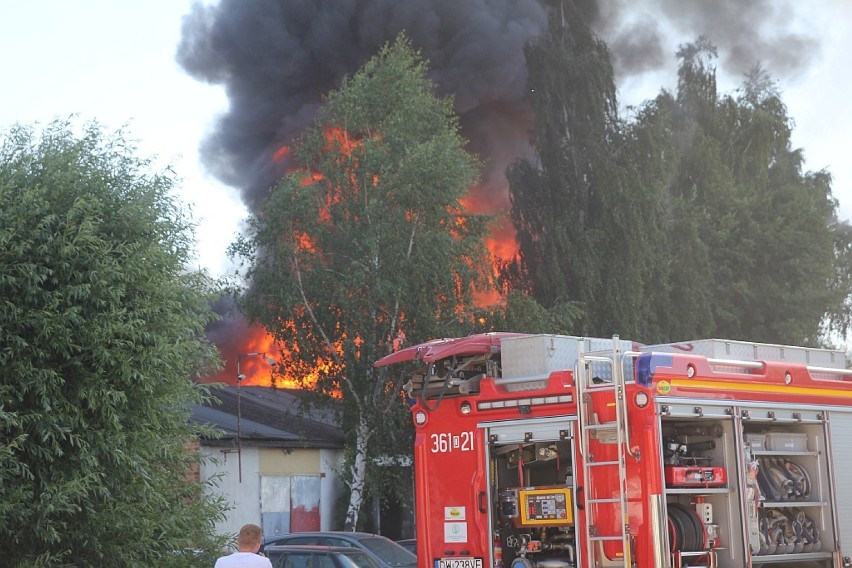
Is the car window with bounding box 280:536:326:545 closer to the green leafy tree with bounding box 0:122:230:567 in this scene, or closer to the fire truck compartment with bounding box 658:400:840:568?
the green leafy tree with bounding box 0:122:230:567

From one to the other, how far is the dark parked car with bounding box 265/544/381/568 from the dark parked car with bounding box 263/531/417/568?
40 cm

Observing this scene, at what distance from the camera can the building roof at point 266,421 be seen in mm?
24453

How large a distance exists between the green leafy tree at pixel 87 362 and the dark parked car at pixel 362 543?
267 centimetres

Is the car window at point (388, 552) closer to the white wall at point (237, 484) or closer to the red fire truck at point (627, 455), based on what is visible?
the red fire truck at point (627, 455)

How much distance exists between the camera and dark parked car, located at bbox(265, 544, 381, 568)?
43.4 ft

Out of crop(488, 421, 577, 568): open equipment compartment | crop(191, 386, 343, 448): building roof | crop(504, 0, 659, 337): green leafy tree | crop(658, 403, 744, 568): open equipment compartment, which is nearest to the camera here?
crop(658, 403, 744, 568): open equipment compartment

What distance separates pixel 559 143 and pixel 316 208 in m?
11.7

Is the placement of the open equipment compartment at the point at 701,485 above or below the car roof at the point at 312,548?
above

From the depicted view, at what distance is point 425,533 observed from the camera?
10.6 meters

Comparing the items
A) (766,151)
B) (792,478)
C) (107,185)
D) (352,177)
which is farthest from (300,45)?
(792,478)

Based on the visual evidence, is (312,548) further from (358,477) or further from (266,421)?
(266,421)

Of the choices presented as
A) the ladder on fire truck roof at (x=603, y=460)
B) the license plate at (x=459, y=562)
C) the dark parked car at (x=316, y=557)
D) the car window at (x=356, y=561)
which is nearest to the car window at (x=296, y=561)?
the dark parked car at (x=316, y=557)

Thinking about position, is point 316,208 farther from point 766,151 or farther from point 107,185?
point 766,151

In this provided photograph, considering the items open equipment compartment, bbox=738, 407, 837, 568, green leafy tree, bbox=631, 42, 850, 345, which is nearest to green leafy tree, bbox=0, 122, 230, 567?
open equipment compartment, bbox=738, 407, 837, 568
